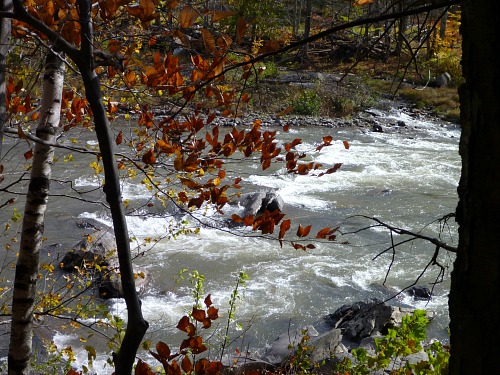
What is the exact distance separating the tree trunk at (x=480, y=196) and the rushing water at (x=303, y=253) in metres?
2.97

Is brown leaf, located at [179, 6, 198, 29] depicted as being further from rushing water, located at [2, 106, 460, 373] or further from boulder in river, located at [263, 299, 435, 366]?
boulder in river, located at [263, 299, 435, 366]

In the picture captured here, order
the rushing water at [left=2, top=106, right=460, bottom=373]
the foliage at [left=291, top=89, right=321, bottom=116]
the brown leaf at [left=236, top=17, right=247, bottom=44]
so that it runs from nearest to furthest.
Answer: the brown leaf at [left=236, top=17, right=247, bottom=44], the rushing water at [left=2, top=106, right=460, bottom=373], the foliage at [left=291, top=89, right=321, bottom=116]

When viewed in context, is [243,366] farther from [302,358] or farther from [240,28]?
[240,28]

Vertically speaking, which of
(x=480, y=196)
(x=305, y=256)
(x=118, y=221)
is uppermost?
(x=480, y=196)

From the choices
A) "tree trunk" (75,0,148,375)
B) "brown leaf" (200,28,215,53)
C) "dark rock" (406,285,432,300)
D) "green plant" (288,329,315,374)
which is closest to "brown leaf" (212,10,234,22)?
"brown leaf" (200,28,215,53)

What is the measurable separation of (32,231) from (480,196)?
2321 mm

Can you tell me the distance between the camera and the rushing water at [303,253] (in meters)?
6.84

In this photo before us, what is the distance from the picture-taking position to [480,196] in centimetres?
114

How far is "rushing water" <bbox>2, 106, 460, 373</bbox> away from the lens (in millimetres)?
6836

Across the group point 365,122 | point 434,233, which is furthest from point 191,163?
point 365,122

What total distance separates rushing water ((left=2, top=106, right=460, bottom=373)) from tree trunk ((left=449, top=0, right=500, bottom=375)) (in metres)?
2.97

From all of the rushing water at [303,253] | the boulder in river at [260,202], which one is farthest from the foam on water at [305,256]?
the boulder in river at [260,202]

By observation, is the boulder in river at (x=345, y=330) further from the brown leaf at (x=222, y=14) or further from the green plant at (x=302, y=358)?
the brown leaf at (x=222, y=14)

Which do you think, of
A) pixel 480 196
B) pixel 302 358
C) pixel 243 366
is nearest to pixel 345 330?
pixel 243 366
